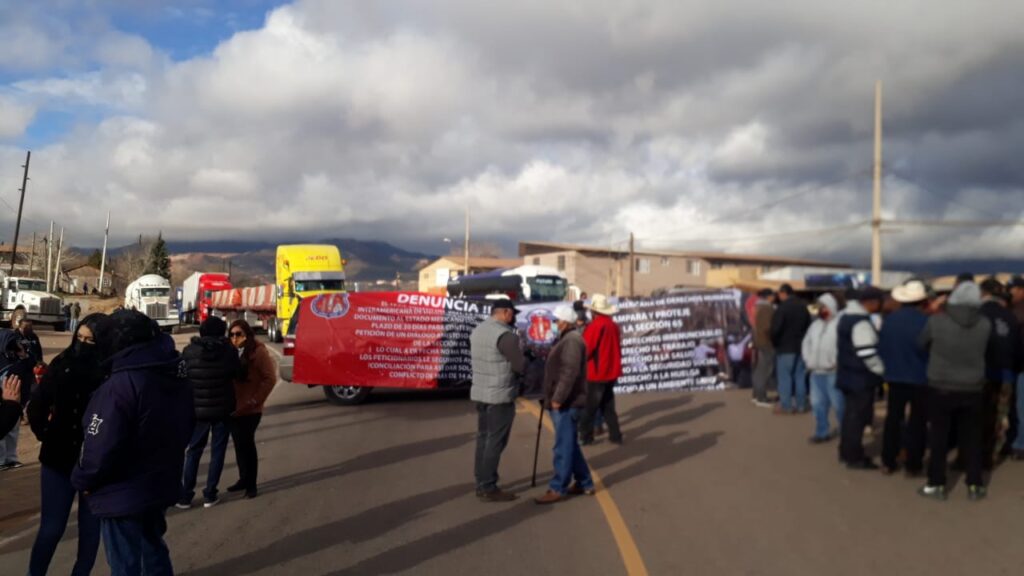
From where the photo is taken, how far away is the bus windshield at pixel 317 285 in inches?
1225

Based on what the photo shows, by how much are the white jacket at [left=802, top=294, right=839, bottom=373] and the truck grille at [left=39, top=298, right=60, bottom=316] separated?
40.9 meters

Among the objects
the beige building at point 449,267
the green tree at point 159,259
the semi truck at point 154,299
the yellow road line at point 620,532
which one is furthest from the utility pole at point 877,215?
the green tree at point 159,259

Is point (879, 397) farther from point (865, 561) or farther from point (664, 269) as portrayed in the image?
point (664, 269)

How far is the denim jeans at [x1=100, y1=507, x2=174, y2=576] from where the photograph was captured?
398 centimetres

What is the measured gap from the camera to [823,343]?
9336 millimetres

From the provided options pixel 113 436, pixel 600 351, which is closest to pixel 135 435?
pixel 113 436

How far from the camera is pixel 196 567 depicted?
5430 millimetres

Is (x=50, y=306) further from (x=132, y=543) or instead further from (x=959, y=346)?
(x=959, y=346)

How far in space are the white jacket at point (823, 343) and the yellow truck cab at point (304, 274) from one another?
24.3 m

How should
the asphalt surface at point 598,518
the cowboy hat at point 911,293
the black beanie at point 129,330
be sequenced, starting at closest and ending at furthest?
the black beanie at point 129,330 → the asphalt surface at point 598,518 → the cowboy hat at point 911,293

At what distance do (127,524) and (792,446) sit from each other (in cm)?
785

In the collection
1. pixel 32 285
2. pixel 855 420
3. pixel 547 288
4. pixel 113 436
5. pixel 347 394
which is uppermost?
pixel 547 288

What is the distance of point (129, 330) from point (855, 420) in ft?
23.3

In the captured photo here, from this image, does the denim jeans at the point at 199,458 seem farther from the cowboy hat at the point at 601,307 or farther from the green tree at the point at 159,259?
the green tree at the point at 159,259
